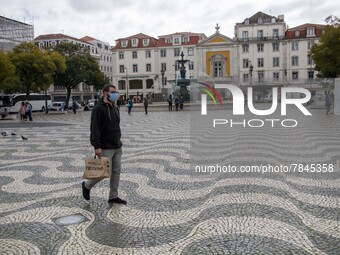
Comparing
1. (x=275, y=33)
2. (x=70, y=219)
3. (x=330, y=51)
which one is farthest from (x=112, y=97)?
(x=275, y=33)

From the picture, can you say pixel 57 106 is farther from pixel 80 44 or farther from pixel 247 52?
pixel 247 52

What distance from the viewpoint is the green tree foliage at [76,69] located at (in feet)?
136

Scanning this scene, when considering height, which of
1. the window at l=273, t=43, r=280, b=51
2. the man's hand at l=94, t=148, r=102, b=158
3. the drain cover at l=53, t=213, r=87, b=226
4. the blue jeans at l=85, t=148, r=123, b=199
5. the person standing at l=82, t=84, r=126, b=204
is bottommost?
the drain cover at l=53, t=213, r=87, b=226

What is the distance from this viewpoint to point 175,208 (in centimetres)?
513

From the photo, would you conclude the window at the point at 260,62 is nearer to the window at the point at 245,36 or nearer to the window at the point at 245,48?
the window at the point at 245,48

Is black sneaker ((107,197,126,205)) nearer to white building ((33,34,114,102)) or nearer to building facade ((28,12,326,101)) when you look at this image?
building facade ((28,12,326,101))

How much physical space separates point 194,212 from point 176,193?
3.10 ft

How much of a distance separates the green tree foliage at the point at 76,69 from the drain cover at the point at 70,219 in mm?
37938

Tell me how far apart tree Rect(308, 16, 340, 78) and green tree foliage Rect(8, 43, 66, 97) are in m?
23.1

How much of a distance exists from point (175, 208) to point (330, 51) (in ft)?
81.3

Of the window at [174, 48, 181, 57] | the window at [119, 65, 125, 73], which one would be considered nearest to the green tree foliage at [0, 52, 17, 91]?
the window at [174, 48, 181, 57]

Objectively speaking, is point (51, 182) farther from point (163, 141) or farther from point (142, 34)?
point (142, 34)

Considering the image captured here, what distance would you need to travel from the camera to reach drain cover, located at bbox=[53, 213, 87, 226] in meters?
4.66

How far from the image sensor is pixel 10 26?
162 feet
